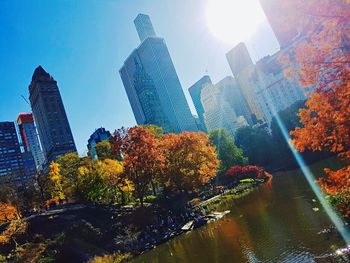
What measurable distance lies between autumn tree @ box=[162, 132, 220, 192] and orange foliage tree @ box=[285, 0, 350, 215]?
3511cm

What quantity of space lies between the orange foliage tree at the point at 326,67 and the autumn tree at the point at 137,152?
94.7 feet

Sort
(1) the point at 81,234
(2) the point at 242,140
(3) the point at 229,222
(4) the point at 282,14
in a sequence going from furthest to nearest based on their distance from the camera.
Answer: (2) the point at 242,140
(1) the point at 81,234
(3) the point at 229,222
(4) the point at 282,14

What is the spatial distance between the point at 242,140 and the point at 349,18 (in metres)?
83.8

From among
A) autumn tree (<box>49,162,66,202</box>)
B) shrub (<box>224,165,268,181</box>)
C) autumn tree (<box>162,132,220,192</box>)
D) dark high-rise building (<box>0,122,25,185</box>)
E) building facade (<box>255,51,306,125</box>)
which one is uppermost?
dark high-rise building (<box>0,122,25,185</box>)

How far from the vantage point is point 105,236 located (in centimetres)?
3419

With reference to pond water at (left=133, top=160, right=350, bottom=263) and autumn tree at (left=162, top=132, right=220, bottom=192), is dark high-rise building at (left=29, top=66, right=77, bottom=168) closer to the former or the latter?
autumn tree at (left=162, top=132, right=220, bottom=192)

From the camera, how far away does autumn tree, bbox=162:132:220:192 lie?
4722cm

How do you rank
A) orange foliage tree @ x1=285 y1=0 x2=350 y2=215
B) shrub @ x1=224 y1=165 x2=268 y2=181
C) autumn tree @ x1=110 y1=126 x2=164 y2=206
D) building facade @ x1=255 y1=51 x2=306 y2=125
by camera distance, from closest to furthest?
1. orange foliage tree @ x1=285 y1=0 x2=350 y2=215
2. autumn tree @ x1=110 y1=126 x2=164 y2=206
3. shrub @ x1=224 y1=165 x2=268 y2=181
4. building facade @ x1=255 y1=51 x2=306 y2=125

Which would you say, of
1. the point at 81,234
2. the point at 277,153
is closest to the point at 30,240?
the point at 81,234

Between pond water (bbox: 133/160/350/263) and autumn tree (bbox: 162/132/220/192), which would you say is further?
autumn tree (bbox: 162/132/220/192)

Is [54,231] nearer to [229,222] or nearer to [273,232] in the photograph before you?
[229,222]

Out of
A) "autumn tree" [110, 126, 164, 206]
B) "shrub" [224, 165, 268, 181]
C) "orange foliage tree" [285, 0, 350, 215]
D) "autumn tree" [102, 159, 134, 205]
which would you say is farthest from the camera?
"shrub" [224, 165, 268, 181]

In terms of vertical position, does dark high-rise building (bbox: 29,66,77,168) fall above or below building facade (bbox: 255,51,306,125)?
above

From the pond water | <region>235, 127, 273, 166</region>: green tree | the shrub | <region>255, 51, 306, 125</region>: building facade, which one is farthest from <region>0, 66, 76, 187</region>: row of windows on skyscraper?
the pond water
